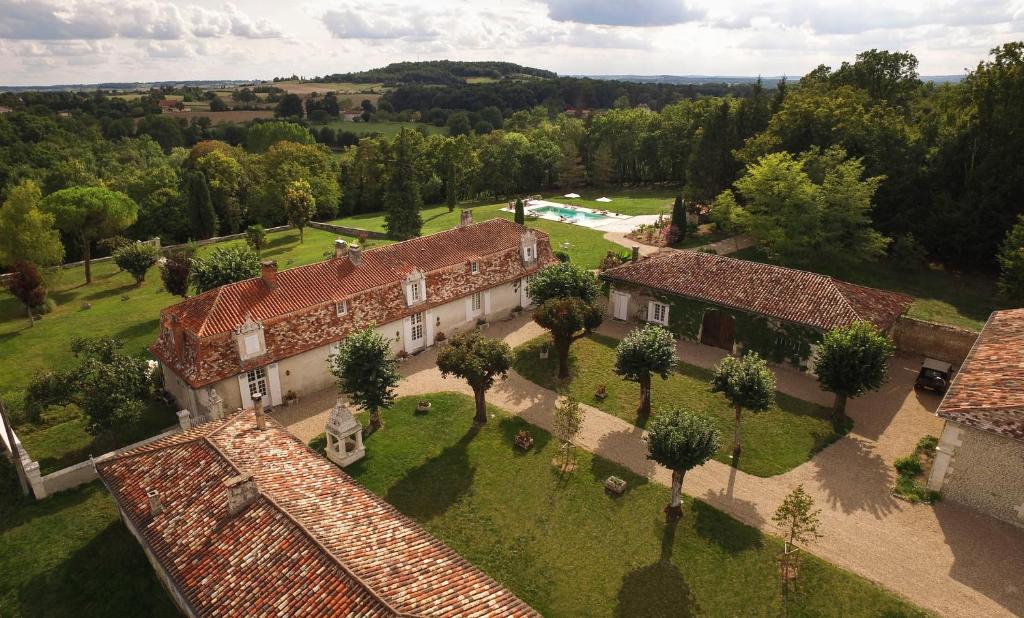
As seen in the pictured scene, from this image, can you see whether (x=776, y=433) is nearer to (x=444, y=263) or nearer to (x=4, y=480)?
(x=444, y=263)

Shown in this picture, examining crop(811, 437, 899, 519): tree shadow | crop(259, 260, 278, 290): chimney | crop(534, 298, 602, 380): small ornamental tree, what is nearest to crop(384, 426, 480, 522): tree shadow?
crop(534, 298, 602, 380): small ornamental tree

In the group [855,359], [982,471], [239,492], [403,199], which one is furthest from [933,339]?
[403,199]

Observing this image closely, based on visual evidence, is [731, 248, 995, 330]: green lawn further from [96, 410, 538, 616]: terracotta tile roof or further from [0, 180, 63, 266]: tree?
[0, 180, 63, 266]: tree

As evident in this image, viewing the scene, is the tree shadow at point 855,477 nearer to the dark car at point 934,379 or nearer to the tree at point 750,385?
the tree at point 750,385

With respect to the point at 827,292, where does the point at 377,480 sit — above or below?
below

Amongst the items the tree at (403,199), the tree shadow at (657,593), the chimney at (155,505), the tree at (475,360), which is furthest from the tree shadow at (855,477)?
the tree at (403,199)

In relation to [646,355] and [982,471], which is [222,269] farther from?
[982,471]

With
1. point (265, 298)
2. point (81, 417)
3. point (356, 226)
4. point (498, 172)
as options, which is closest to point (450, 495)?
point (265, 298)
